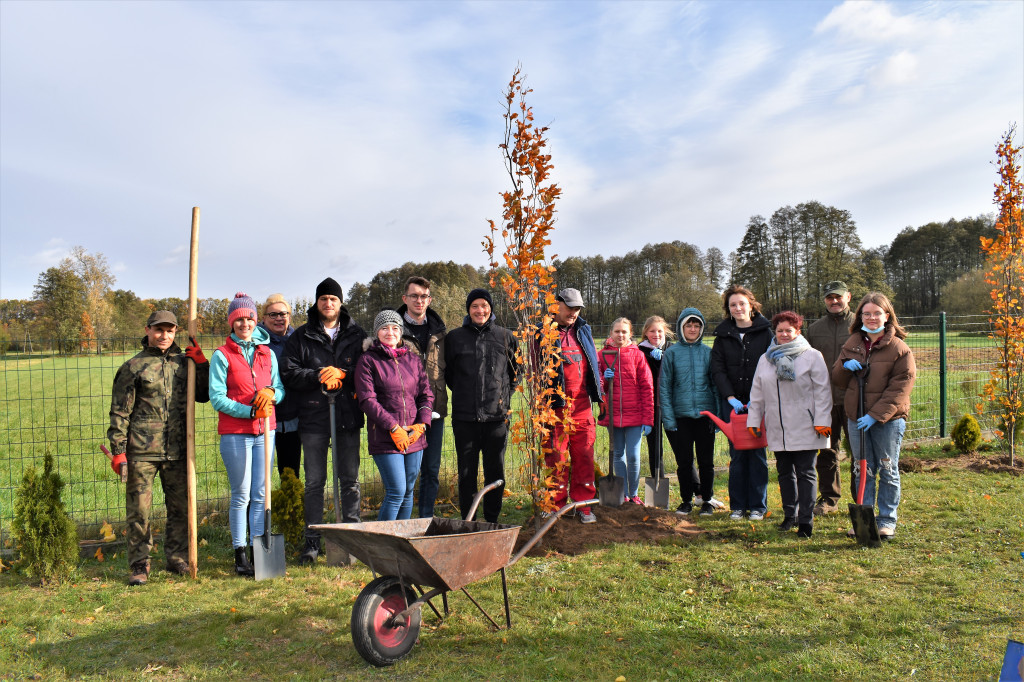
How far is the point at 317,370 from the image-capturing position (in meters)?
4.68

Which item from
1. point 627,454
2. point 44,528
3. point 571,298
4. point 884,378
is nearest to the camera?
point 44,528

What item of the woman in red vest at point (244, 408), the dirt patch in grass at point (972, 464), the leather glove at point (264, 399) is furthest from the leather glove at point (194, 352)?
the dirt patch in grass at point (972, 464)

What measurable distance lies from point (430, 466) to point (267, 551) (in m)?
1.41

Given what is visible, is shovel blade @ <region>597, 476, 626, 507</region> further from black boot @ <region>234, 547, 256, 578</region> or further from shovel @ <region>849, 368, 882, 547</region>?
black boot @ <region>234, 547, 256, 578</region>

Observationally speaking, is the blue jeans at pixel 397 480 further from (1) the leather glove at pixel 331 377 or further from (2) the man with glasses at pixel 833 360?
(2) the man with glasses at pixel 833 360

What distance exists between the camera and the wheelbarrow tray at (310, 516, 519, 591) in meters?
2.87

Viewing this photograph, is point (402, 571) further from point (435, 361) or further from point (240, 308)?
point (240, 308)

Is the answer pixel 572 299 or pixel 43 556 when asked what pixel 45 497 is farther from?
pixel 572 299

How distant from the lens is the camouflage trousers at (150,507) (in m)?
4.41

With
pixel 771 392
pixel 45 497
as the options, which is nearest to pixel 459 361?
pixel 771 392

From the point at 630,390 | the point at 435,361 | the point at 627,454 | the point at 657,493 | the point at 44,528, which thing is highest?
the point at 435,361

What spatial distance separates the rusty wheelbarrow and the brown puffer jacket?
343cm

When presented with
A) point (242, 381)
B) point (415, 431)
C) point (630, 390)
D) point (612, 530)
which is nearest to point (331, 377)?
point (242, 381)

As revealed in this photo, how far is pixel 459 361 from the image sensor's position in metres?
4.97
